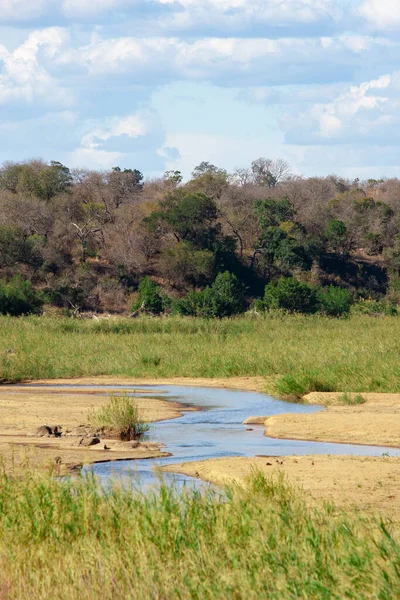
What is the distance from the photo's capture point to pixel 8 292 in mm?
44312

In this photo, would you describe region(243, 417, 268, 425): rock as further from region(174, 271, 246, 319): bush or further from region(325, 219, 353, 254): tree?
region(325, 219, 353, 254): tree

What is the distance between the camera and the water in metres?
13.0

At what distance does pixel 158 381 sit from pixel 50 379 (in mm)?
2990

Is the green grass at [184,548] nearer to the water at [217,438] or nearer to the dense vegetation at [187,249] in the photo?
the water at [217,438]

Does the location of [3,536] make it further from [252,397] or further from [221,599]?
[252,397]

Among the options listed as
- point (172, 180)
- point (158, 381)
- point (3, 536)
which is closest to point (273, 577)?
point (3, 536)

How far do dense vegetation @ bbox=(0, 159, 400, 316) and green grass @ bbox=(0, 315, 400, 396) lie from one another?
9974 mm

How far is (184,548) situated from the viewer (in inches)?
280

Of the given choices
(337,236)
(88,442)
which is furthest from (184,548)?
(337,236)

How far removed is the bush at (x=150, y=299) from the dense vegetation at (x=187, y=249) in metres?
0.11

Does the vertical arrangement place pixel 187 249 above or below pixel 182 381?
above

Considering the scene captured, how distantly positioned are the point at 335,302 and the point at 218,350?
1904cm

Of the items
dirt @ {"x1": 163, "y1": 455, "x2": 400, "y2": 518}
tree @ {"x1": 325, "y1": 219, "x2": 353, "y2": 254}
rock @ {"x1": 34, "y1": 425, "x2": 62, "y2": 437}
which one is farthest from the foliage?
dirt @ {"x1": 163, "y1": 455, "x2": 400, "y2": 518}

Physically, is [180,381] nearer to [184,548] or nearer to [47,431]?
[47,431]
